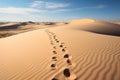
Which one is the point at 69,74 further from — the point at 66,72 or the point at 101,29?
the point at 101,29

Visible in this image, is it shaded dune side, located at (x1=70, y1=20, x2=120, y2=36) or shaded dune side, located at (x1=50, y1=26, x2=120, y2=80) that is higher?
shaded dune side, located at (x1=50, y1=26, x2=120, y2=80)

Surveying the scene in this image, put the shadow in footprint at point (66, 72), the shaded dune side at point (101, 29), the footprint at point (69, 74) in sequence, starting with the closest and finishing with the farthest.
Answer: the footprint at point (69, 74) → the shadow in footprint at point (66, 72) → the shaded dune side at point (101, 29)

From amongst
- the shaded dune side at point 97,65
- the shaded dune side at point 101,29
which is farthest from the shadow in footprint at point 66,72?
the shaded dune side at point 101,29

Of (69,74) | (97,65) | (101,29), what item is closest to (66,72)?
(69,74)

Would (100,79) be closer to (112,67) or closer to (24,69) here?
(112,67)

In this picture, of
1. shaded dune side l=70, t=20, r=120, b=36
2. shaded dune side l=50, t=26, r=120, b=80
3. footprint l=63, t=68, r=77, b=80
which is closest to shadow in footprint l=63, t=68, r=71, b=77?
footprint l=63, t=68, r=77, b=80

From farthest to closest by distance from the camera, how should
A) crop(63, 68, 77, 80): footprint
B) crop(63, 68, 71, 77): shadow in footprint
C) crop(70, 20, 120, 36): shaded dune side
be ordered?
crop(70, 20, 120, 36): shaded dune side < crop(63, 68, 71, 77): shadow in footprint < crop(63, 68, 77, 80): footprint

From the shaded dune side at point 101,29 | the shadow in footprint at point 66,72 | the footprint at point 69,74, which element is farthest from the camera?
the shaded dune side at point 101,29

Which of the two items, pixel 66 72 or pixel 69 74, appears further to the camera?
pixel 66 72

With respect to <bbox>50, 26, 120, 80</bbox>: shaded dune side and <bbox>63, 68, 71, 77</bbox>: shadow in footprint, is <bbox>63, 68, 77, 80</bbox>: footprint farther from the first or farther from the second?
<bbox>50, 26, 120, 80</bbox>: shaded dune side

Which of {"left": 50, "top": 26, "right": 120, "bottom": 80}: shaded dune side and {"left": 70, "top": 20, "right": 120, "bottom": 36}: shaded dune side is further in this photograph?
{"left": 70, "top": 20, "right": 120, "bottom": 36}: shaded dune side

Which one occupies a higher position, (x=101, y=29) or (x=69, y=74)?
(x=69, y=74)

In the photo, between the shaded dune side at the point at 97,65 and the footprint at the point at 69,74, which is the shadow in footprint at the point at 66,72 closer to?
the footprint at the point at 69,74

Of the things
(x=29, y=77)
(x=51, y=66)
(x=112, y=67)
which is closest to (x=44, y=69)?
(x=51, y=66)
